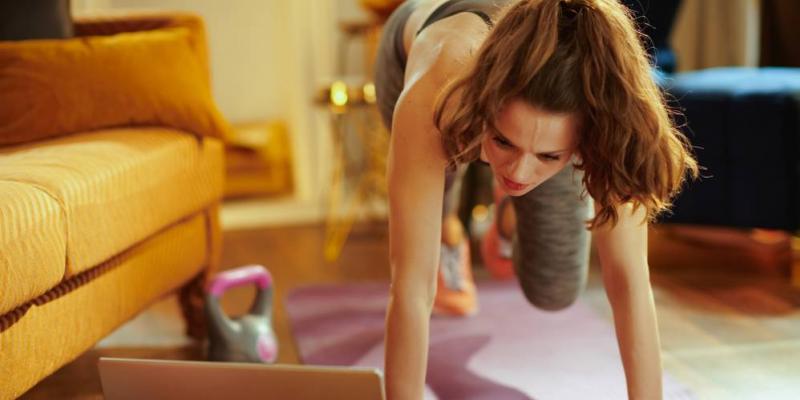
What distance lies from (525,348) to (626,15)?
3.30 ft

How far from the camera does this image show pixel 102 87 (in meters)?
2.12

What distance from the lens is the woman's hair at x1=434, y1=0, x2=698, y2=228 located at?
3.89 feet

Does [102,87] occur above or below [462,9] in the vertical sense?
below

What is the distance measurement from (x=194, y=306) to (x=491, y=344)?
71cm

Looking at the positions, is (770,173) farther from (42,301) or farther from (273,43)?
(273,43)

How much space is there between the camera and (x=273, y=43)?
4.09 m

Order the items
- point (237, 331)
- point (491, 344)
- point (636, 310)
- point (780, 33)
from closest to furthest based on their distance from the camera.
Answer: point (636, 310) < point (237, 331) < point (491, 344) < point (780, 33)

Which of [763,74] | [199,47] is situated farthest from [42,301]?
[763,74]

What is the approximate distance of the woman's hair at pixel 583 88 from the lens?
1.19 metres

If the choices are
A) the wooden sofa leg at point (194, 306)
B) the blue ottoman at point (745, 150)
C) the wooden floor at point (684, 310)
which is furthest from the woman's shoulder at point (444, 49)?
the blue ottoman at point (745, 150)

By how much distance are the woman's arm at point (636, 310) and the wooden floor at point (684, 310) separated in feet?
1.46

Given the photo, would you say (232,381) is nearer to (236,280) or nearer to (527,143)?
(527,143)

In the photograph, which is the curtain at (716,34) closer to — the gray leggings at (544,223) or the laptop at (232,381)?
the gray leggings at (544,223)

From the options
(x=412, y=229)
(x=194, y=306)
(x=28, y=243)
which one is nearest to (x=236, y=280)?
(x=194, y=306)
